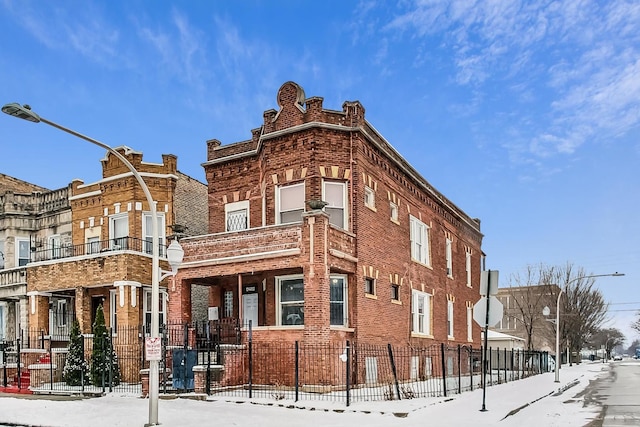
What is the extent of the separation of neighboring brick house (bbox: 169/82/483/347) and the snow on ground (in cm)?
410

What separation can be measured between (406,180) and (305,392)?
1194 centimetres

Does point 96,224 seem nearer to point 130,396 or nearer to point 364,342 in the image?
point 130,396

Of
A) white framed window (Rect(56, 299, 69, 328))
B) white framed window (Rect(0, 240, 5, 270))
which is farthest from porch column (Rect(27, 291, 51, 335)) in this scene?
white framed window (Rect(0, 240, 5, 270))

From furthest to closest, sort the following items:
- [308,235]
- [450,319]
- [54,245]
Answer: [450,319] → [54,245] → [308,235]

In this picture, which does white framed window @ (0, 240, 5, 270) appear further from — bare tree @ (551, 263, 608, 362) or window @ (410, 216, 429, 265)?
bare tree @ (551, 263, 608, 362)

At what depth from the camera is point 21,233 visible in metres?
34.0

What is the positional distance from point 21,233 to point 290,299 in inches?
727

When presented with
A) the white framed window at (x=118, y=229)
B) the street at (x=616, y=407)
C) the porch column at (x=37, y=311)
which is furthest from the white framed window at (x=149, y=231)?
the street at (x=616, y=407)

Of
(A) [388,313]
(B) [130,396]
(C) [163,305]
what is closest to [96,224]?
(C) [163,305]

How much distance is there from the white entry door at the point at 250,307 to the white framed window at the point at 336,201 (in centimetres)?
469

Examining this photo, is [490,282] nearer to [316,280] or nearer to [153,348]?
[316,280]

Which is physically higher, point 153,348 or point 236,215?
point 236,215

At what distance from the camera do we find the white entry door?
985 inches

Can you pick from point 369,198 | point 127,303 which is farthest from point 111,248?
point 369,198
